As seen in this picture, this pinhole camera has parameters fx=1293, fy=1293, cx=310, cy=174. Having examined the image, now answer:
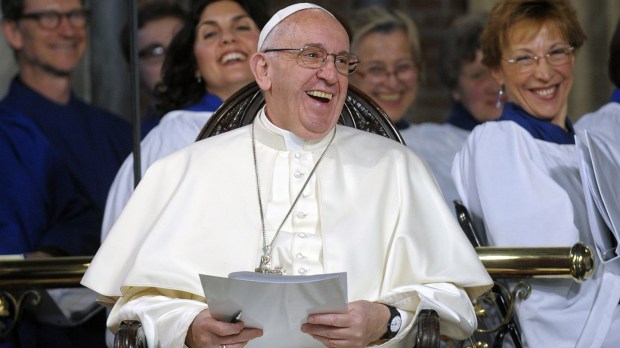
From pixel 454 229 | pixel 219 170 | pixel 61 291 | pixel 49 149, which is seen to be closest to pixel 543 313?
pixel 454 229

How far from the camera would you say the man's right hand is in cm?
357

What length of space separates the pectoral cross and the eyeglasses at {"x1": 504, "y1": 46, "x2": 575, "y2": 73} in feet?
5.81

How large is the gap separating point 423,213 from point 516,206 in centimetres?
94

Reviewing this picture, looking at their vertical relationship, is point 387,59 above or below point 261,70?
above

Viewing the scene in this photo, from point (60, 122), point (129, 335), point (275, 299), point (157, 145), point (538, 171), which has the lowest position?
point (129, 335)

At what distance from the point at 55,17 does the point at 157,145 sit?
3.07 ft

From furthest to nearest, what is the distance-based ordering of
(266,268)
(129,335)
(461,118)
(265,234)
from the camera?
(461,118), (265,234), (266,268), (129,335)

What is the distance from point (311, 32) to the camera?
13.2ft

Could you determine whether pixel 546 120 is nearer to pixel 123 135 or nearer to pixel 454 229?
pixel 454 229

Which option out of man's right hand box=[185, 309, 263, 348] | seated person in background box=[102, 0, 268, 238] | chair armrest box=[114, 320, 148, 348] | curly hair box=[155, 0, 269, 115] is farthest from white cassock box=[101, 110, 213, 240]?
man's right hand box=[185, 309, 263, 348]

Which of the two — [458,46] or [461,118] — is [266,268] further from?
[458,46]

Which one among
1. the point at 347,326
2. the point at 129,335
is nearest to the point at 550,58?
the point at 347,326

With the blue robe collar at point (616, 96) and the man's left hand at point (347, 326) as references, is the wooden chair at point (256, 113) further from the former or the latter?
the blue robe collar at point (616, 96)

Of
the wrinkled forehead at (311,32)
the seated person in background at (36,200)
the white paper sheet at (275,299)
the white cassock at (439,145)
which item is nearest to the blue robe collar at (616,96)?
the white cassock at (439,145)
